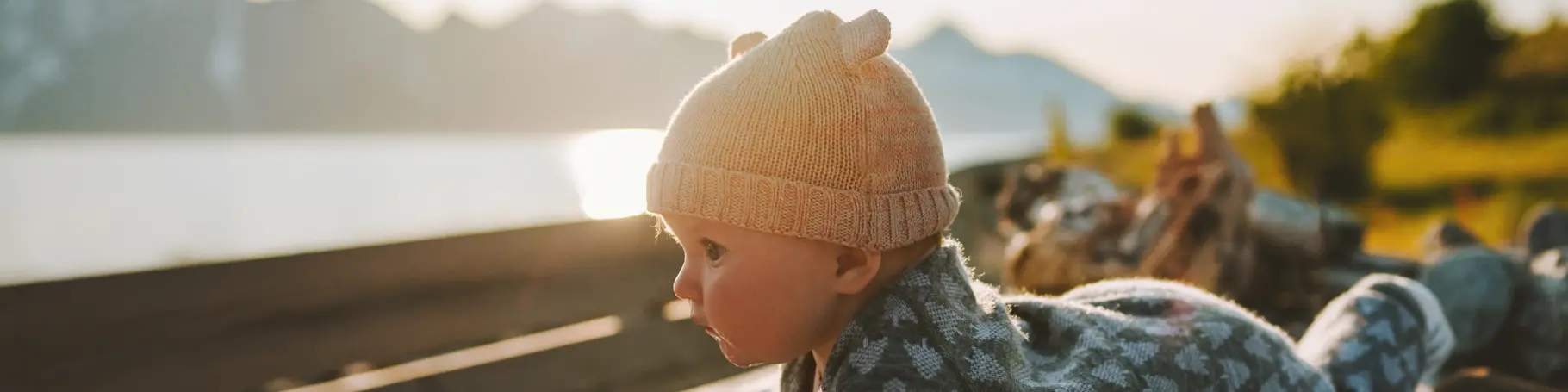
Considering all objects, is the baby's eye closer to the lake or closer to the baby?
the baby

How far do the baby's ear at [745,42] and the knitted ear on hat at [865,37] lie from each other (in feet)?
0.85

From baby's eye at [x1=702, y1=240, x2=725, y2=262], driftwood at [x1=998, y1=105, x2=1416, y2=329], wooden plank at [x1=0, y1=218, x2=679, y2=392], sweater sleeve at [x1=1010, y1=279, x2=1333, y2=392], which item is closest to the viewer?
baby's eye at [x1=702, y1=240, x2=725, y2=262]

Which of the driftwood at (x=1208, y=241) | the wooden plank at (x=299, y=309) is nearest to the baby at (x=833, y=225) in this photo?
the wooden plank at (x=299, y=309)

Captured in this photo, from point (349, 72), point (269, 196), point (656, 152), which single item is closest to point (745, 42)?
point (656, 152)

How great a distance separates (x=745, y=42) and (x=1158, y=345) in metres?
0.89

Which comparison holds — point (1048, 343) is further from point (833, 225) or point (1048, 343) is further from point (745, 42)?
point (745, 42)

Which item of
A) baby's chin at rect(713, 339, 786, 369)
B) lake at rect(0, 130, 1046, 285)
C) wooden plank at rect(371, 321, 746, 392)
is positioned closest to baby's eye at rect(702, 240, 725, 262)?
baby's chin at rect(713, 339, 786, 369)

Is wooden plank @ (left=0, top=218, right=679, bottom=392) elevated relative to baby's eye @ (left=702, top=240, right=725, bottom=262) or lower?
elevated

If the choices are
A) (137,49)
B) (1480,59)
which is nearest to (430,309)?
(1480,59)

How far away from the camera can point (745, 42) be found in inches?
65.9

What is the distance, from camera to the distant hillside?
56.1ft

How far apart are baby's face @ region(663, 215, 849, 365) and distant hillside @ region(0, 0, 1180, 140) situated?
1.08 metres

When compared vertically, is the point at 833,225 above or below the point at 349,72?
below

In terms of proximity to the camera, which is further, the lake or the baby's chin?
the lake
